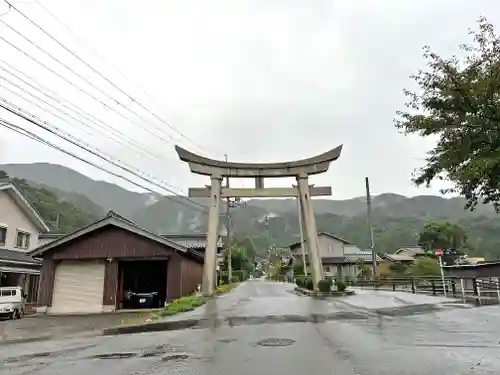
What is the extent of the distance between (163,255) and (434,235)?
43.5 metres

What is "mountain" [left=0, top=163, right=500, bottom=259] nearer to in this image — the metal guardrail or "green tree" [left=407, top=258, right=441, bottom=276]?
"green tree" [left=407, top=258, right=441, bottom=276]

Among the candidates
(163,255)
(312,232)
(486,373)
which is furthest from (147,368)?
(312,232)

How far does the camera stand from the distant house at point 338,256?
195 feet

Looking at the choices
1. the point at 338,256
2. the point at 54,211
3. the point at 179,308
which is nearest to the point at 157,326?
the point at 179,308

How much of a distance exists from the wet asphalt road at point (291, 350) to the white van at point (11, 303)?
36.7 ft

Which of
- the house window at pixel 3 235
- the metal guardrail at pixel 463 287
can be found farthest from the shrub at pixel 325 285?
the house window at pixel 3 235

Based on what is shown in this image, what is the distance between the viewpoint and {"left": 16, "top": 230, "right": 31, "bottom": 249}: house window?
28.6m

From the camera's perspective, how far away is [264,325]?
11672 millimetres

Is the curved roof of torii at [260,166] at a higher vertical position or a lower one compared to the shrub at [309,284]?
higher

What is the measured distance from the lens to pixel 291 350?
7.62m

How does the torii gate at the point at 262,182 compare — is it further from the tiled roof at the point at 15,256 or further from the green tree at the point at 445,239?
the green tree at the point at 445,239

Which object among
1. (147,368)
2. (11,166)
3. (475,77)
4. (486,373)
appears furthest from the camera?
(11,166)

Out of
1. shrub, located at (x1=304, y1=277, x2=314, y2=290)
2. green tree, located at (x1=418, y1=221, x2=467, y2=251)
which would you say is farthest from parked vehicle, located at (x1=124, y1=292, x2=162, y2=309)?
green tree, located at (x1=418, y1=221, x2=467, y2=251)

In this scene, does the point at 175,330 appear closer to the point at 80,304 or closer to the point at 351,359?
the point at 351,359
